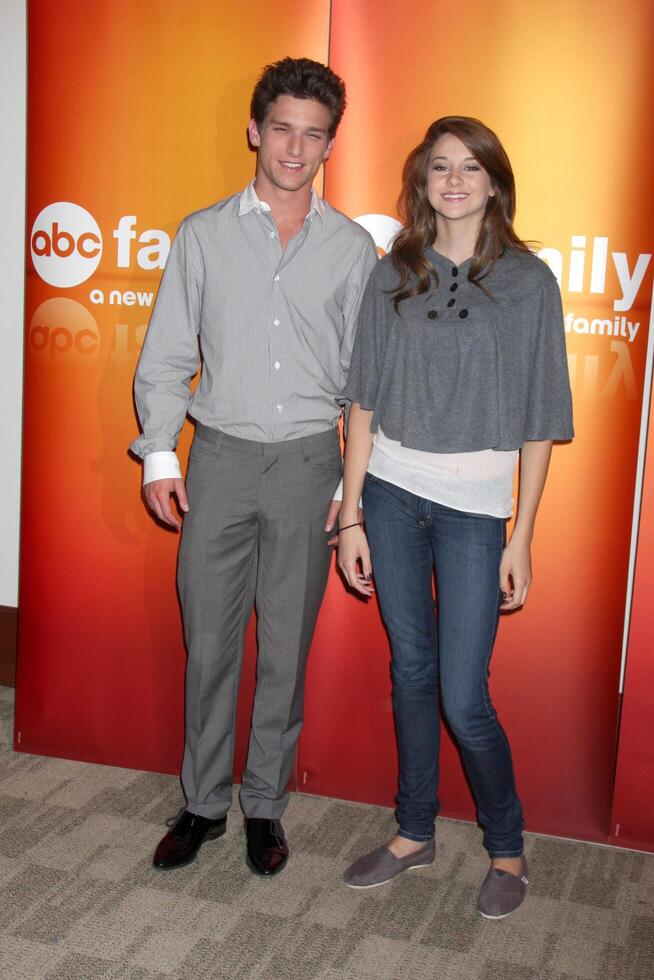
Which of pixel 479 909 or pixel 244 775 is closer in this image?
pixel 479 909

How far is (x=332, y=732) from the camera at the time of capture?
290 cm

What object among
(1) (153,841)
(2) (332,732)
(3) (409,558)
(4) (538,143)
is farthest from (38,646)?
(4) (538,143)

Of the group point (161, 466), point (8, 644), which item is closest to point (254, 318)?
point (161, 466)

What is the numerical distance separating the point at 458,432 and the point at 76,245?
1337 mm

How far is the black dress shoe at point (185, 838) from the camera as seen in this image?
8.18 feet

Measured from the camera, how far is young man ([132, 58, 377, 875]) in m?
2.45

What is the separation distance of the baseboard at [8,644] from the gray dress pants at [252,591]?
1320 millimetres

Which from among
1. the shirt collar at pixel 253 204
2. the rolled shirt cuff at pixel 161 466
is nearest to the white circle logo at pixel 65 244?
the shirt collar at pixel 253 204

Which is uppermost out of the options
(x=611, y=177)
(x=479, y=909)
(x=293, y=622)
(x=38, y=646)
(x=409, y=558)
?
(x=611, y=177)

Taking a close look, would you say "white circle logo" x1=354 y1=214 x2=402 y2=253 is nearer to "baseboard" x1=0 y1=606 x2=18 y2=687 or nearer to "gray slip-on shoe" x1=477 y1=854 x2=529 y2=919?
"gray slip-on shoe" x1=477 y1=854 x2=529 y2=919

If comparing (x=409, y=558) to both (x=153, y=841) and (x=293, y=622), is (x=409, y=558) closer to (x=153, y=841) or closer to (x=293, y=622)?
(x=293, y=622)

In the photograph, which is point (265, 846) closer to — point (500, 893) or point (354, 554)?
point (500, 893)

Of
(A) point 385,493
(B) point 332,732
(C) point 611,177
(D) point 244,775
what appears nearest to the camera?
(A) point 385,493

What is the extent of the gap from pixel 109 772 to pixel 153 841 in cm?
45
